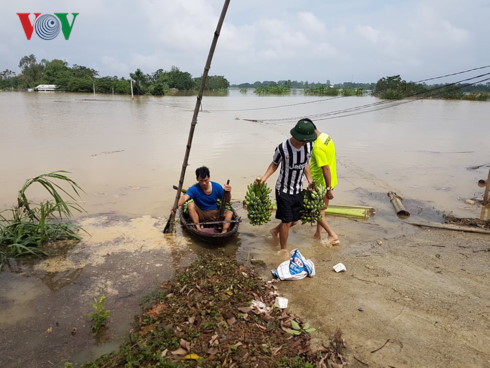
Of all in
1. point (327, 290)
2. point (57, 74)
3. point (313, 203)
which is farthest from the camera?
point (57, 74)

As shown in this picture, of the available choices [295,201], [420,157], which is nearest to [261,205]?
[295,201]

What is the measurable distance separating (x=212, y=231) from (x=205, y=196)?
618mm

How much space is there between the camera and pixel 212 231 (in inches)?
219

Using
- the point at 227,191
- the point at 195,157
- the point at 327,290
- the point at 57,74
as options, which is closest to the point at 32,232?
the point at 227,191

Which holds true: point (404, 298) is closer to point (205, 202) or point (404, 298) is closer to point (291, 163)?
point (291, 163)

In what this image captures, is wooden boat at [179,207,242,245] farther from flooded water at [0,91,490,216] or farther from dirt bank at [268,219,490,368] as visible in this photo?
flooded water at [0,91,490,216]

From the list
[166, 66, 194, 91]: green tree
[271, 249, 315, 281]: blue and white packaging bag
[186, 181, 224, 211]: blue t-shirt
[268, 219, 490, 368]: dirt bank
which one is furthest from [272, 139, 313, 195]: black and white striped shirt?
[166, 66, 194, 91]: green tree

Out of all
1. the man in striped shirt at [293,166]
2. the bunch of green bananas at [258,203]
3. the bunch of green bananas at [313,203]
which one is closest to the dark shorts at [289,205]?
the man in striped shirt at [293,166]

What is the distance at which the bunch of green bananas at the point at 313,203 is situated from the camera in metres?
4.68

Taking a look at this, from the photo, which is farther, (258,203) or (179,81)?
(179,81)

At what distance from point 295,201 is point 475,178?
28.9ft

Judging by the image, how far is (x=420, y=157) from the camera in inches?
533

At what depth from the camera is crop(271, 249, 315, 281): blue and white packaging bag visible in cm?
421

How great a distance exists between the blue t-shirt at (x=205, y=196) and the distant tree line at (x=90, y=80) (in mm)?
45606
